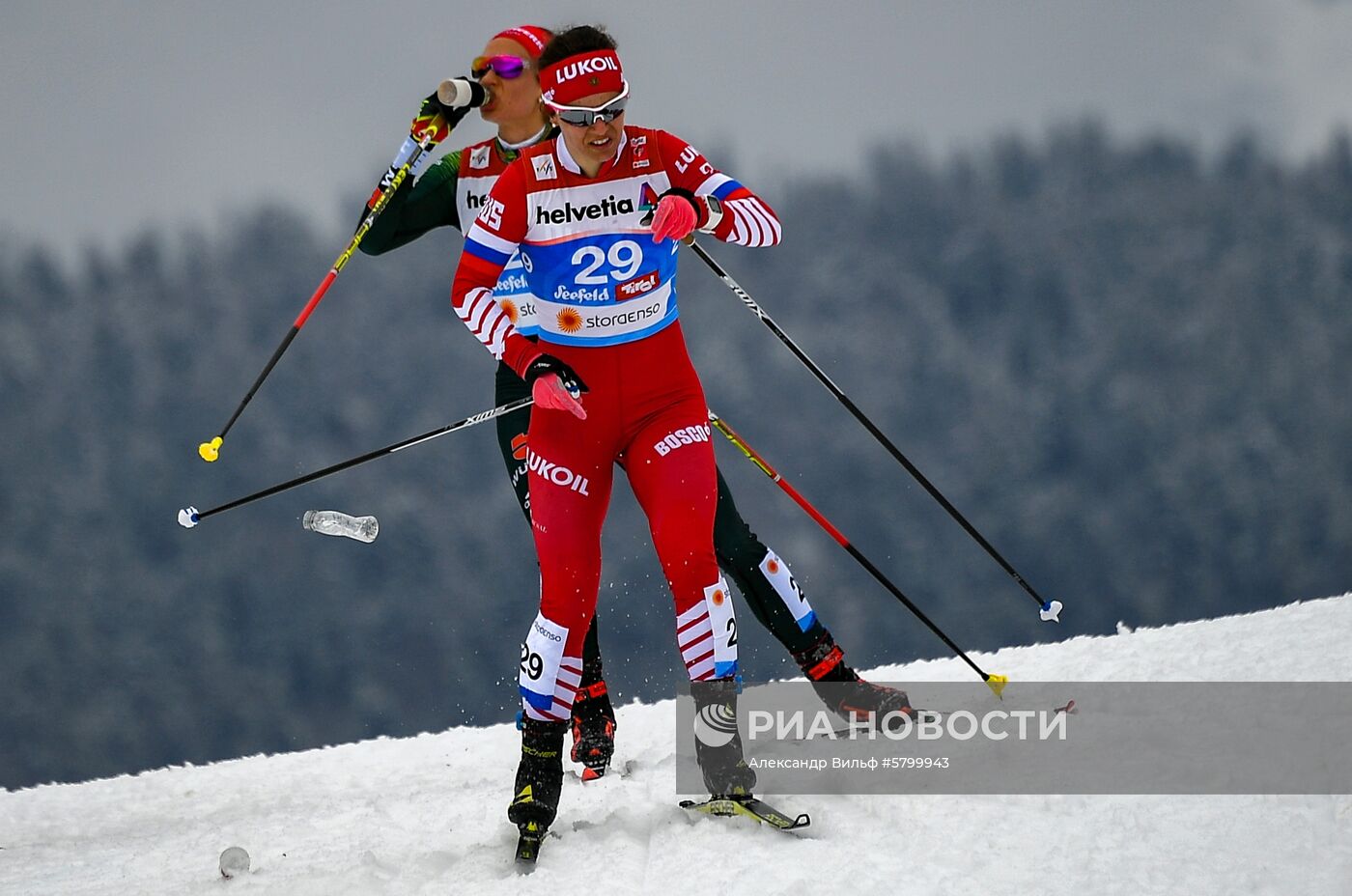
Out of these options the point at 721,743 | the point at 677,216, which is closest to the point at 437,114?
the point at 677,216

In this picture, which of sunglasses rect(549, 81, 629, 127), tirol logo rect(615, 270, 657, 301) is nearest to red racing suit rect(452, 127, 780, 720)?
tirol logo rect(615, 270, 657, 301)

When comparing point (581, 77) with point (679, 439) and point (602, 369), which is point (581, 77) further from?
point (679, 439)

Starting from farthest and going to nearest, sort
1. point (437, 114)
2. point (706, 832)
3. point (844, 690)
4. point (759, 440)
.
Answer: point (759, 440) < point (437, 114) < point (844, 690) < point (706, 832)

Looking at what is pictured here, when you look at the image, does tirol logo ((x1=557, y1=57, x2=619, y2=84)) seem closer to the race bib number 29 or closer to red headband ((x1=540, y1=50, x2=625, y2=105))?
red headband ((x1=540, y1=50, x2=625, y2=105))

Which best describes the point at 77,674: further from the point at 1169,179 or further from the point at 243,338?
the point at 1169,179

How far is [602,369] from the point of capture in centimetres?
343

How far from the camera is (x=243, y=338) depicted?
80.4 feet

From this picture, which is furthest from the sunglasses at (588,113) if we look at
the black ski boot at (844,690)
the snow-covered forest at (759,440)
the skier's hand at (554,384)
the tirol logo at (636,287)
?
the snow-covered forest at (759,440)

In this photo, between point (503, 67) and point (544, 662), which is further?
point (503, 67)

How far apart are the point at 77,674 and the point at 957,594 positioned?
14.3 metres

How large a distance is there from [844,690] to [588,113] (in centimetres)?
186

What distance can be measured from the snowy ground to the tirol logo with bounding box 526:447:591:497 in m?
0.86

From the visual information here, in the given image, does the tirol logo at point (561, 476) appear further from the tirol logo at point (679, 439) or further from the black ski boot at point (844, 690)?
the black ski boot at point (844, 690)

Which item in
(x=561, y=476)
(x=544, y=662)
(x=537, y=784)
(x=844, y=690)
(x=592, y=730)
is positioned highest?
(x=561, y=476)
